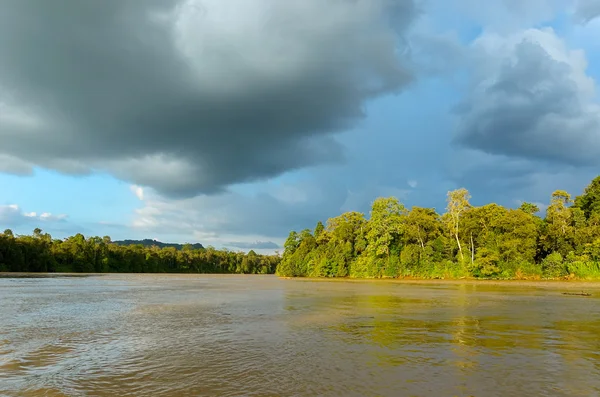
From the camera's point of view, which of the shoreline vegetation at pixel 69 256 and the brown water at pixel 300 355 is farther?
the shoreline vegetation at pixel 69 256

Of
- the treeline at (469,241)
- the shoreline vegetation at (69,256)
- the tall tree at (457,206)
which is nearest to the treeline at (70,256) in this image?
the shoreline vegetation at (69,256)

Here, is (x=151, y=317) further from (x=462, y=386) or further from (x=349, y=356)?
(x=462, y=386)

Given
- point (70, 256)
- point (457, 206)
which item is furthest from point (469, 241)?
point (70, 256)

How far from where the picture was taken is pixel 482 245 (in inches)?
3169

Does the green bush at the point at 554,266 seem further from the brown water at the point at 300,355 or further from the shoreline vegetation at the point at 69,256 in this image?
the shoreline vegetation at the point at 69,256

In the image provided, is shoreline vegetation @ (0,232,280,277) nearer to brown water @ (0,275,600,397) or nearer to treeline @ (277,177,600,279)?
treeline @ (277,177,600,279)

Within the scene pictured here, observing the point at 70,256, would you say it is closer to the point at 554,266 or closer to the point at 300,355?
the point at 554,266

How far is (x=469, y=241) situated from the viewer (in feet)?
276

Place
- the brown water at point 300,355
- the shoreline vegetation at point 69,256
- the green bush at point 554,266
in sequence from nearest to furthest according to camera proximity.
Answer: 1. the brown water at point 300,355
2. the green bush at point 554,266
3. the shoreline vegetation at point 69,256

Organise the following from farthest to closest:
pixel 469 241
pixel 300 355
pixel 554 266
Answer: pixel 469 241 < pixel 554 266 < pixel 300 355

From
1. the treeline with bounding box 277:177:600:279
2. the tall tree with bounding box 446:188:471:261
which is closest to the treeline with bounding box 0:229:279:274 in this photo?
the treeline with bounding box 277:177:600:279

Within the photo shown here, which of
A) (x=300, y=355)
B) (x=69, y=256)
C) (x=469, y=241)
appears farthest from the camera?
(x=69, y=256)

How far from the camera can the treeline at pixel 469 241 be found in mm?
72688

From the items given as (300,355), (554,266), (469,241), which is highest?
(469,241)
